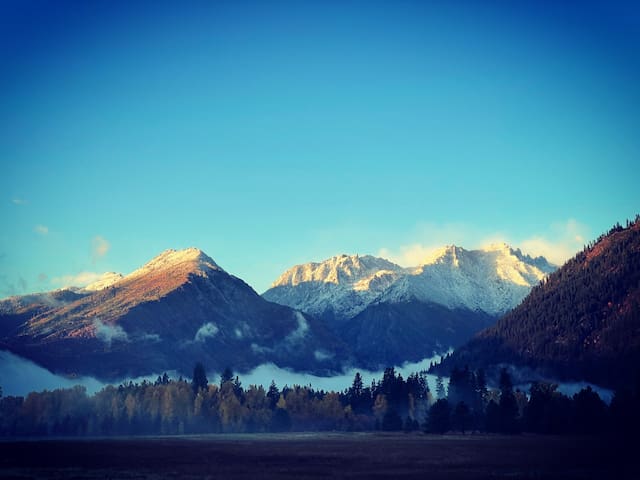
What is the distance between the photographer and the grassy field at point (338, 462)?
349 feet

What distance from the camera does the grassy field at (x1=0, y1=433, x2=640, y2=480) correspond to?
10638 centimetres

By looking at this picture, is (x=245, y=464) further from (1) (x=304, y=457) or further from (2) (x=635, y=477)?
(2) (x=635, y=477)

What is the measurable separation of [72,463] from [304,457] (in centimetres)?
4491

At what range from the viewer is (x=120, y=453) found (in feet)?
495

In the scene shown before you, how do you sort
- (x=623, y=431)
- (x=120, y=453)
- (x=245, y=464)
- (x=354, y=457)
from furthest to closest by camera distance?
(x=623, y=431), (x=120, y=453), (x=354, y=457), (x=245, y=464)

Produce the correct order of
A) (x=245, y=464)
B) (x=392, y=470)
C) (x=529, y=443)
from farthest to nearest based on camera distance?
1. (x=529, y=443)
2. (x=245, y=464)
3. (x=392, y=470)

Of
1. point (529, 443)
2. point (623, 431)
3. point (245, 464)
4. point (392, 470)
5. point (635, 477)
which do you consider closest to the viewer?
point (635, 477)

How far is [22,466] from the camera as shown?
119m

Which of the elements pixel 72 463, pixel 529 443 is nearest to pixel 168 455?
pixel 72 463

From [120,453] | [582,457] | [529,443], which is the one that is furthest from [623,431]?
[120,453]

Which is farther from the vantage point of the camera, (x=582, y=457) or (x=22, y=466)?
(x=582, y=457)

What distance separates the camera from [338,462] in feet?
422

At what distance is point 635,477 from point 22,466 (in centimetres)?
9895

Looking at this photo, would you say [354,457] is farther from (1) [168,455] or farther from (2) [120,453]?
(2) [120,453]
